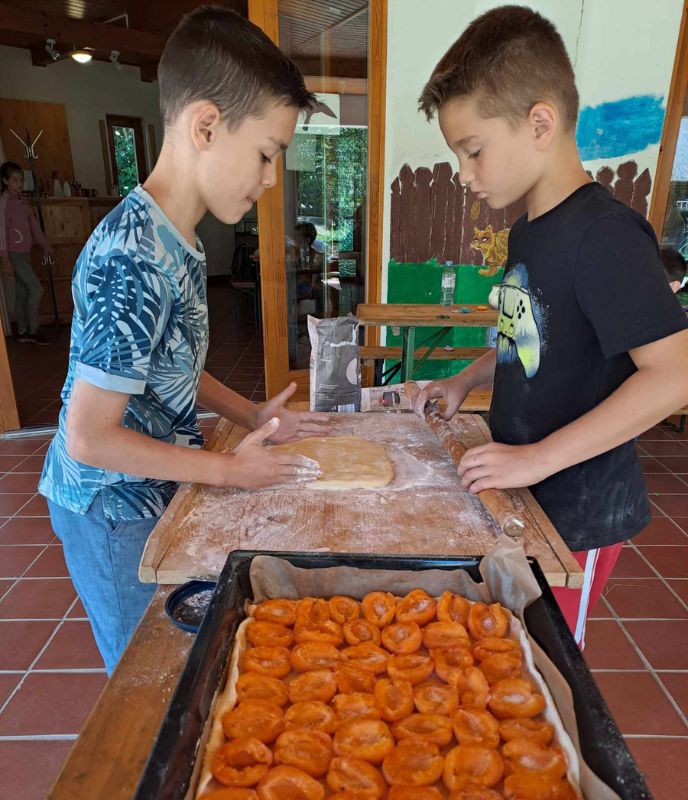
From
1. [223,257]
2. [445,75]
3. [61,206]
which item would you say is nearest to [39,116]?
[61,206]

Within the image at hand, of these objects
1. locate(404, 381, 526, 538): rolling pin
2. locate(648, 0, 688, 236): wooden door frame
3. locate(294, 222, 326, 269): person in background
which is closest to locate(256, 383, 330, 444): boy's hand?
locate(404, 381, 526, 538): rolling pin

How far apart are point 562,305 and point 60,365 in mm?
5994

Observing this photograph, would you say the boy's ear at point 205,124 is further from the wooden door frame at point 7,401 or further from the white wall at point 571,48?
the wooden door frame at point 7,401

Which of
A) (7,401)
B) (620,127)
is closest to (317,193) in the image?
(620,127)

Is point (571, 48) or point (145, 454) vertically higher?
point (571, 48)

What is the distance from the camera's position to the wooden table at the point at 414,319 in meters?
3.60

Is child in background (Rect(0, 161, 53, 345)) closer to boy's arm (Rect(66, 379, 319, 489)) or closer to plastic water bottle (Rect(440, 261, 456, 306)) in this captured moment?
plastic water bottle (Rect(440, 261, 456, 306))

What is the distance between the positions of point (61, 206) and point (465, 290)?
5928mm

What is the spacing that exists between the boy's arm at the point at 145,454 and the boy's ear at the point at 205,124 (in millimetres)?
495

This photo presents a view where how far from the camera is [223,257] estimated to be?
37.4 ft

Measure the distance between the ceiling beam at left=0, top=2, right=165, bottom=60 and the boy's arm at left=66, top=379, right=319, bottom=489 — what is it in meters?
7.07

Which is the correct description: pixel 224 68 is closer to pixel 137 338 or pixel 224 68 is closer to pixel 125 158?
pixel 137 338

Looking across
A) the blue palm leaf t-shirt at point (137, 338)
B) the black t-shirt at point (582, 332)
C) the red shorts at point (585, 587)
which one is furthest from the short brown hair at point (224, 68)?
the red shorts at point (585, 587)

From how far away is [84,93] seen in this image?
28.6 feet
